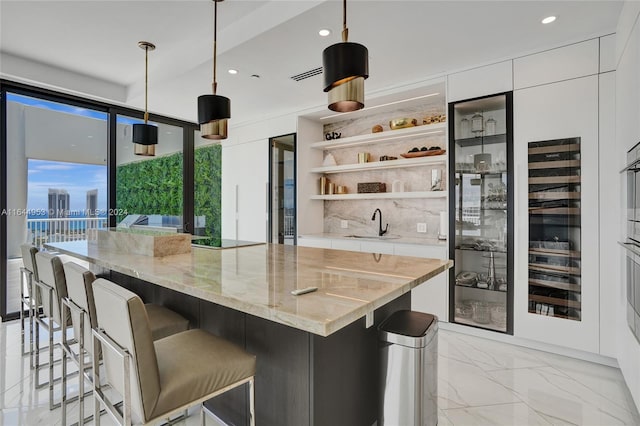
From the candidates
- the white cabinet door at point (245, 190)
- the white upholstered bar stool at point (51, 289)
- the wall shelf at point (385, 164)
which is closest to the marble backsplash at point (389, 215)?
the wall shelf at point (385, 164)

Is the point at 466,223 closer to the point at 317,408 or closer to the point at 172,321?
the point at 317,408

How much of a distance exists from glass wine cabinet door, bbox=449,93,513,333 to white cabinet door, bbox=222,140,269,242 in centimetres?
273

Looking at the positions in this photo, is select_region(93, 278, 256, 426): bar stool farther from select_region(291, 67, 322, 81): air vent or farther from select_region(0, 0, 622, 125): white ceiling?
select_region(291, 67, 322, 81): air vent

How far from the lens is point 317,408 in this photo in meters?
1.41

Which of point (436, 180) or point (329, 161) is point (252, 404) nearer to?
point (436, 180)

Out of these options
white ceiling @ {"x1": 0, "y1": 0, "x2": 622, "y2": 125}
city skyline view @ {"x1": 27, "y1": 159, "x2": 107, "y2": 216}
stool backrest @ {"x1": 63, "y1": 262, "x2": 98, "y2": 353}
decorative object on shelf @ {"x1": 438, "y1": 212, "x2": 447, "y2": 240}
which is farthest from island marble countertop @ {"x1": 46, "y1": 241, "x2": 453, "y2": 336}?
city skyline view @ {"x1": 27, "y1": 159, "x2": 107, "y2": 216}

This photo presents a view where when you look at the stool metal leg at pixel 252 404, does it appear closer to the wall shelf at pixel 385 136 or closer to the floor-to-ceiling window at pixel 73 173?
the wall shelf at pixel 385 136

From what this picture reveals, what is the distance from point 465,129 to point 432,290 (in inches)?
67.0

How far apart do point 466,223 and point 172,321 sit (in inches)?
110

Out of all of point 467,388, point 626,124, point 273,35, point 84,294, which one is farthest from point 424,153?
point 84,294

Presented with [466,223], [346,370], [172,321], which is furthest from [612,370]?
[172,321]

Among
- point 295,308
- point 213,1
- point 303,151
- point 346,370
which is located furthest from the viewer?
point 303,151

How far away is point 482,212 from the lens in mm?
3291

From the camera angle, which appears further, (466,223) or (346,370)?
(466,223)
